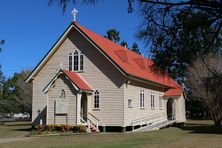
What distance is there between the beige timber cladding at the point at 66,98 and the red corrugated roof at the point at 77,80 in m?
0.46

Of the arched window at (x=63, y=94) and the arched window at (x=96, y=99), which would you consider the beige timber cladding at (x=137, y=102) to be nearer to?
the arched window at (x=96, y=99)

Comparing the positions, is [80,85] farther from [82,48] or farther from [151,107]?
[151,107]

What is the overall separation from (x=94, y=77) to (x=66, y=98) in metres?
3.02

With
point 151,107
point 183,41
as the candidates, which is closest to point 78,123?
point 151,107

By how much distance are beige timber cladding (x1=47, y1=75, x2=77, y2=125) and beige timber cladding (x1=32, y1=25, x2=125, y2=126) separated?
0.47 metres

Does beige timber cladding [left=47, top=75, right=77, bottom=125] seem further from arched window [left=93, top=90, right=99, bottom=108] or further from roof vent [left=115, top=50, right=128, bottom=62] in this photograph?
roof vent [left=115, top=50, right=128, bottom=62]

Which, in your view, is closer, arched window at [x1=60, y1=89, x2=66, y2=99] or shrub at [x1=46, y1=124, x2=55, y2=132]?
shrub at [x1=46, y1=124, x2=55, y2=132]

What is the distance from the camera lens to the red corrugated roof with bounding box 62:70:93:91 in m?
30.1

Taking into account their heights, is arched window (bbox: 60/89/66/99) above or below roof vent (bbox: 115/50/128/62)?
below

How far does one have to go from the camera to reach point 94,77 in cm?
3189

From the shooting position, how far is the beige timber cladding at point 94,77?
30.8 meters

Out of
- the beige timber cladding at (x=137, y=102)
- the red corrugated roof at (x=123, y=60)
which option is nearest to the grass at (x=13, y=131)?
the beige timber cladding at (x=137, y=102)

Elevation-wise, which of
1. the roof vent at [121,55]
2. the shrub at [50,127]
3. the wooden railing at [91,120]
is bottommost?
the shrub at [50,127]

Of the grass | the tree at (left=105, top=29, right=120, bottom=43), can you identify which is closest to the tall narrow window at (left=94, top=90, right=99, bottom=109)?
the grass
